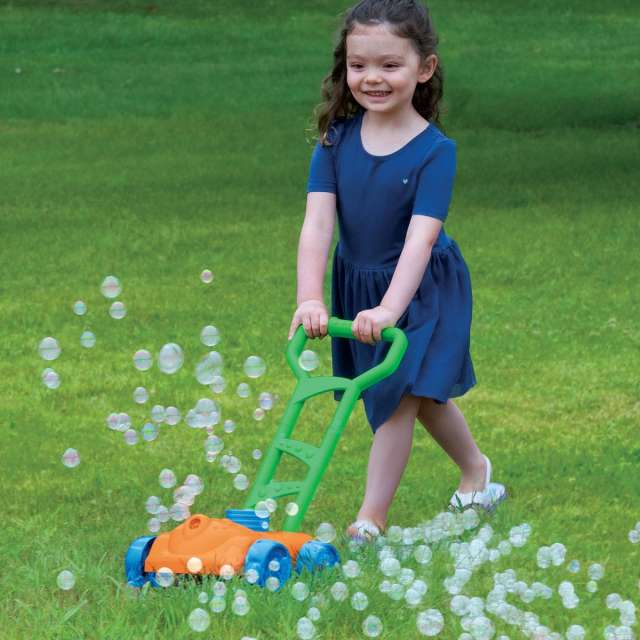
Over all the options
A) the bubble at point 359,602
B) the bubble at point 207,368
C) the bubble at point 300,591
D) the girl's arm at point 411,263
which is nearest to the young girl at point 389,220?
the girl's arm at point 411,263

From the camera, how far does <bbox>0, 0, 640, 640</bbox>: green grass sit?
16.3 ft

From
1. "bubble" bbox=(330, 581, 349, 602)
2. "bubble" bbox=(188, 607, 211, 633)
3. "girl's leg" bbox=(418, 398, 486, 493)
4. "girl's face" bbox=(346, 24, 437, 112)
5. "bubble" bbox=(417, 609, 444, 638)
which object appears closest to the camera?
"bubble" bbox=(188, 607, 211, 633)

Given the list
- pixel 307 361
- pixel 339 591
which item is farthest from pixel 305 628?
pixel 307 361

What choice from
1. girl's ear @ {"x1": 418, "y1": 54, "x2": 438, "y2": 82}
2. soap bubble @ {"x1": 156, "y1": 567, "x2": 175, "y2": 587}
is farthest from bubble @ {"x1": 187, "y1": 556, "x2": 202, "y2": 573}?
girl's ear @ {"x1": 418, "y1": 54, "x2": 438, "y2": 82}

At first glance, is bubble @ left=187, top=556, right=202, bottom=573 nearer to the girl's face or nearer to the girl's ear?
the girl's face

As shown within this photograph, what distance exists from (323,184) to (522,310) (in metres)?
4.01

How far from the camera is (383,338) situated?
15.7ft

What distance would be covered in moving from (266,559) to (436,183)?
4.48 ft

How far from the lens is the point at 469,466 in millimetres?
5582

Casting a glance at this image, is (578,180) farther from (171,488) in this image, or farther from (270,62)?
(270,62)

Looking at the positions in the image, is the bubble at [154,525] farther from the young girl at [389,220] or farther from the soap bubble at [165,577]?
the soap bubble at [165,577]

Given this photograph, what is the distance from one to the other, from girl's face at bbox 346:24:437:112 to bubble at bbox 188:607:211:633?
5.60ft

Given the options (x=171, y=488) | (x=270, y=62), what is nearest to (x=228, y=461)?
(x=171, y=488)

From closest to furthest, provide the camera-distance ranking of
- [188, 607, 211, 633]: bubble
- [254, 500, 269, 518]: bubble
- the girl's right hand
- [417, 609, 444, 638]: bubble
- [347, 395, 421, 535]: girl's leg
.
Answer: [188, 607, 211, 633]: bubble < [417, 609, 444, 638]: bubble < [254, 500, 269, 518]: bubble < the girl's right hand < [347, 395, 421, 535]: girl's leg
